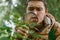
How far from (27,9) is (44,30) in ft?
0.55

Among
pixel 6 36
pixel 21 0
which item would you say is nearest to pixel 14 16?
pixel 6 36

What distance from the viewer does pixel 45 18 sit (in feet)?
3.18

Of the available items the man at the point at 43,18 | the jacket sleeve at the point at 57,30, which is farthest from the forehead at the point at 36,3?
the jacket sleeve at the point at 57,30

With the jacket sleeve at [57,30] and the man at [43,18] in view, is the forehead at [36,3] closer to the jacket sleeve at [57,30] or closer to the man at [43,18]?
the man at [43,18]

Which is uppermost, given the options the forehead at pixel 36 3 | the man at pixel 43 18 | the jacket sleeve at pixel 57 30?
the forehead at pixel 36 3

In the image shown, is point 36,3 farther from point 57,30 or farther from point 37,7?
point 57,30

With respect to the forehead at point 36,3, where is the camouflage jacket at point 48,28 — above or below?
below

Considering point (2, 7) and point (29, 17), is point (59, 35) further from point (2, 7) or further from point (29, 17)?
point (2, 7)

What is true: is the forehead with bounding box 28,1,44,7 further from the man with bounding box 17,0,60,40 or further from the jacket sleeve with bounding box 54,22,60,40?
the jacket sleeve with bounding box 54,22,60,40

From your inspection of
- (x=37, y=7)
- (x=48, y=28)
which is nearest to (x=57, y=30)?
(x=48, y=28)

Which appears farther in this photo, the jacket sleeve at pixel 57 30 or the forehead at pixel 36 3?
the forehead at pixel 36 3

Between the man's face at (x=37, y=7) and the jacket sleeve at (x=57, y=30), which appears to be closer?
the jacket sleeve at (x=57, y=30)

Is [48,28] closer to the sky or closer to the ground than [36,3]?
closer to the ground

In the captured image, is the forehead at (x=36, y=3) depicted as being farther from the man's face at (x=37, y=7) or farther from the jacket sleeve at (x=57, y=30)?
the jacket sleeve at (x=57, y=30)
